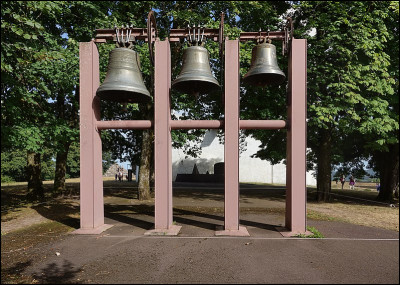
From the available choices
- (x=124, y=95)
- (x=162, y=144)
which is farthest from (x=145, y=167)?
(x=162, y=144)

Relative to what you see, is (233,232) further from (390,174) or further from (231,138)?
(390,174)

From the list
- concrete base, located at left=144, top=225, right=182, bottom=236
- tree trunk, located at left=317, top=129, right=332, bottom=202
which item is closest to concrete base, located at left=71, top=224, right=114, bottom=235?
concrete base, located at left=144, top=225, right=182, bottom=236

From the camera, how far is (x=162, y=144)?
6156 mm

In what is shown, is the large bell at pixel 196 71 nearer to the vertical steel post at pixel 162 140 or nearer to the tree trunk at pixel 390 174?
the vertical steel post at pixel 162 140

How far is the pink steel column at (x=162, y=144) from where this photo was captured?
6070mm

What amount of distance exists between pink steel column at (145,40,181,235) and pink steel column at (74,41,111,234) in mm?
1494

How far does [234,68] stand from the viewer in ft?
20.6

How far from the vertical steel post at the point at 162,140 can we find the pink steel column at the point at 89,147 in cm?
152

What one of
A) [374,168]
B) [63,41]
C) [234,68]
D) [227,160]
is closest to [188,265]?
[227,160]

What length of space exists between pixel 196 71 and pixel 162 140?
1811 mm

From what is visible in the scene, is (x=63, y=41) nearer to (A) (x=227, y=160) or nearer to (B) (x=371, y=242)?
(A) (x=227, y=160)

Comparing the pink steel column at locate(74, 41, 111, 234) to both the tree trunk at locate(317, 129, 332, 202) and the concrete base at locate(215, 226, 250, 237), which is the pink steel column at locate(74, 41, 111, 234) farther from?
the tree trunk at locate(317, 129, 332, 202)

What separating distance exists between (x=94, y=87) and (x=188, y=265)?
4708 mm

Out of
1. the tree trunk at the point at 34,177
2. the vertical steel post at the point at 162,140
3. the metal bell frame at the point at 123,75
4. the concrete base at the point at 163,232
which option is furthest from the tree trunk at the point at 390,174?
the tree trunk at the point at 34,177
